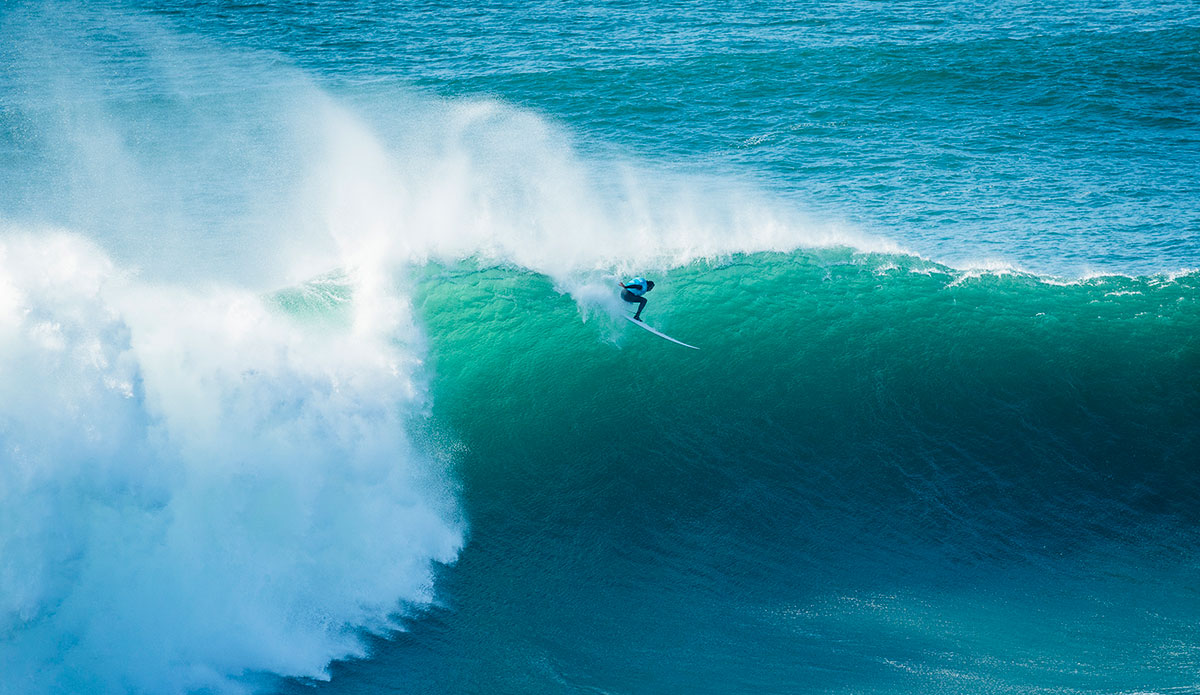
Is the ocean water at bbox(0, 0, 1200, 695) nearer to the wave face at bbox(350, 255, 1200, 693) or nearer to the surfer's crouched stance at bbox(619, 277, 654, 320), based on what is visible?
the wave face at bbox(350, 255, 1200, 693)

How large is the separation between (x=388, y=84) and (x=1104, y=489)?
20.2m

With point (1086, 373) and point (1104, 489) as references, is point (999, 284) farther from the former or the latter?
point (1104, 489)

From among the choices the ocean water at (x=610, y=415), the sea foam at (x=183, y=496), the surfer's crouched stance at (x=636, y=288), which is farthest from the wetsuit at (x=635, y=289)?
the sea foam at (x=183, y=496)

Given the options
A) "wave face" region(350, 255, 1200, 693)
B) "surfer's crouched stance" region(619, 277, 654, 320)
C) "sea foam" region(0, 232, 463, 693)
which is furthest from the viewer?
"surfer's crouched stance" region(619, 277, 654, 320)

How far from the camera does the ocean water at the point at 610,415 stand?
31.4 feet

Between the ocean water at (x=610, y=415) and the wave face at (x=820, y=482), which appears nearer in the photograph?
the wave face at (x=820, y=482)

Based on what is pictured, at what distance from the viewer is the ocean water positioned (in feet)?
31.4

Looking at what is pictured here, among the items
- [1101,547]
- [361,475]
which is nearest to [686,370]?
[361,475]

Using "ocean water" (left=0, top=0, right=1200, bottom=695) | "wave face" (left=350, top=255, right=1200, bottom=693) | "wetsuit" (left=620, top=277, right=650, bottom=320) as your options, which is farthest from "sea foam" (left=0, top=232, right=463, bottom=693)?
"wetsuit" (left=620, top=277, right=650, bottom=320)

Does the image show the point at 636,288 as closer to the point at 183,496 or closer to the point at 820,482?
the point at 820,482

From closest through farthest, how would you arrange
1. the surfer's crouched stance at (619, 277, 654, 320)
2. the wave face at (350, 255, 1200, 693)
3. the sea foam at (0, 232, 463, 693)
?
the wave face at (350, 255, 1200, 693) → the sea foam at (0, 232, 463, 693) → the surfer's crouched stance at (619, 277, 654, 320)

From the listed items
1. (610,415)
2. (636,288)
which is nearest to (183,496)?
(610,415)

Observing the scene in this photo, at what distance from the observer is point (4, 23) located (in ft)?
104

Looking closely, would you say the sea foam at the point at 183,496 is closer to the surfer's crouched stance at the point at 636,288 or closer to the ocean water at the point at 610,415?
the ocean water at the point at 610,415
